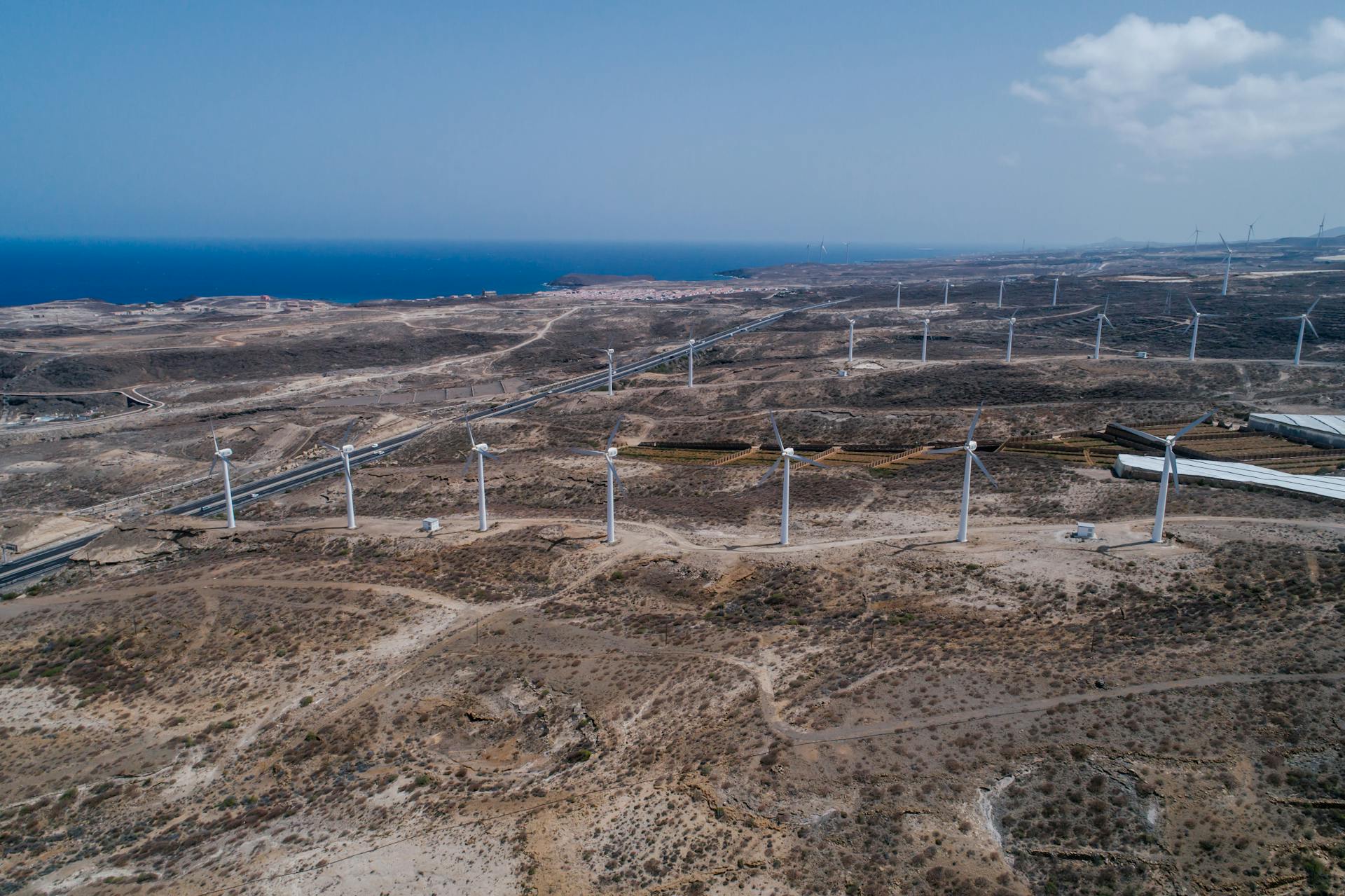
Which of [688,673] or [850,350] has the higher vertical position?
[850,350]

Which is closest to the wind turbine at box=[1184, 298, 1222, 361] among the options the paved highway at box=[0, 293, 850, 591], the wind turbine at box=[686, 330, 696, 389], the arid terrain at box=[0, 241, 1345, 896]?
the arid terrain at box=[0, 241, 1345, 896]

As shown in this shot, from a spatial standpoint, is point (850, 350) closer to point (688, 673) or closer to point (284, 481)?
point (284, 481)

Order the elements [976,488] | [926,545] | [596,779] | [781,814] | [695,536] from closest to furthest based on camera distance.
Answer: [781,814] → [596,779] → [926,545] → [695,536] → [976,488]

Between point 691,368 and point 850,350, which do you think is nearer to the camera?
point 691,368

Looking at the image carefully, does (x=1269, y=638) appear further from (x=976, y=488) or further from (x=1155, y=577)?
(x=976, y=488)

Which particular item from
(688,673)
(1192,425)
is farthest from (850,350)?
(688,673)

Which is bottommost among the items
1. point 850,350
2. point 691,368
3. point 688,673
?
point 688,673

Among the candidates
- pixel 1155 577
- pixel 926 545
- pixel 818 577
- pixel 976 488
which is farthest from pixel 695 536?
pixel 1155 577

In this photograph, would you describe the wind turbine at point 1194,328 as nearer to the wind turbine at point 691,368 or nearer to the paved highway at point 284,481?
the wind turbine at point 691,368
